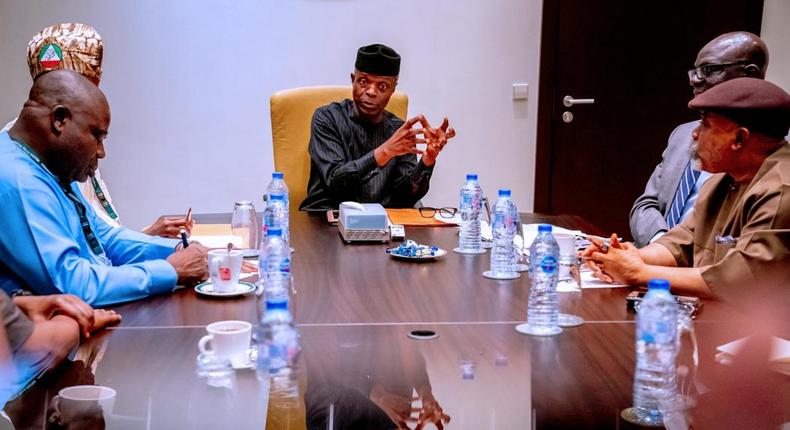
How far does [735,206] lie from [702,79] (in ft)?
3.29

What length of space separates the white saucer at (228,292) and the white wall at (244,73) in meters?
2.58

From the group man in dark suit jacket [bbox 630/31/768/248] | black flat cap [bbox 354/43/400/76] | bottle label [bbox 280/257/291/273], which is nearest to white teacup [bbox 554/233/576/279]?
bottle label [bbox 280/257/291/273]

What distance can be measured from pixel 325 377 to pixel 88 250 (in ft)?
3.03

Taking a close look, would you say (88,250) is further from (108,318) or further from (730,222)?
(730,222)

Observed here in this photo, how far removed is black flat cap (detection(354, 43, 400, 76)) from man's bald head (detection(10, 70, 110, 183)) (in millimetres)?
1694

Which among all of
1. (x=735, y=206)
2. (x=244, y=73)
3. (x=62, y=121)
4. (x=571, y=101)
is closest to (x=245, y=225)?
(x=62, y=121)

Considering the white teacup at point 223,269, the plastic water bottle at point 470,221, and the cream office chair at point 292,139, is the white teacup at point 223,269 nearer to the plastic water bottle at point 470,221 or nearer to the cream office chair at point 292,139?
the plastic water bottle at point 470,221

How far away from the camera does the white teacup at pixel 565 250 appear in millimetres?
2133

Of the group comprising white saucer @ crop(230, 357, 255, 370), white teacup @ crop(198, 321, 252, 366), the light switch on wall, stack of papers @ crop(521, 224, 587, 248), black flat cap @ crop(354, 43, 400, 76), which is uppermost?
black flat cap @ crop(354, 43, 400, 76)

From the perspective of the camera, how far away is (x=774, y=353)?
1.49 metres

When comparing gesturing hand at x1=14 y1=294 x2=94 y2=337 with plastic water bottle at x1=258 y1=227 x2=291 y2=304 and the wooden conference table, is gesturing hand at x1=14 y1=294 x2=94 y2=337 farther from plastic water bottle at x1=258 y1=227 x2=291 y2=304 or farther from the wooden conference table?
plastic water bottle at x1=258 y1=227 x2=291 y2=304

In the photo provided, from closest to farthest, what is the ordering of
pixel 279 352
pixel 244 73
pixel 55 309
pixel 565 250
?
pixel 279 352
pixel 55 309
pixel 565 250
pixel 244 73

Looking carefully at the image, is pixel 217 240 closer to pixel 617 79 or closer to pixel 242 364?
pixel 242 364

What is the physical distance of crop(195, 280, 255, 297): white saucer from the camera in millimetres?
1938
